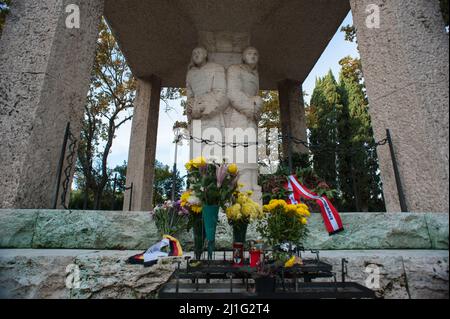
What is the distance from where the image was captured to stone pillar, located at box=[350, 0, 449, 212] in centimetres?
262

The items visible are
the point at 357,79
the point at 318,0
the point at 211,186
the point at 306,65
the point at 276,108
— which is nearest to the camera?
the point at 211,186

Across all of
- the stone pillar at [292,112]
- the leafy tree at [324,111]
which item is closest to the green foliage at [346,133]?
the leafy tree at [324,111]

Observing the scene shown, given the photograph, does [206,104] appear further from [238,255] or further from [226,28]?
[238,255]

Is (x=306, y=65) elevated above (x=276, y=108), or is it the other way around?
(x=276, y=108)

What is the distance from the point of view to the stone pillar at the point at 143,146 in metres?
6.55

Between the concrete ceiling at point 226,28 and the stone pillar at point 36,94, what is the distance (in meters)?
2.55

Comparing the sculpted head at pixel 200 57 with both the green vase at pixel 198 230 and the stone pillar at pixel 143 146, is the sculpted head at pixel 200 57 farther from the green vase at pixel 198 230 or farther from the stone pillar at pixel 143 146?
the green vase at pixel 198 230

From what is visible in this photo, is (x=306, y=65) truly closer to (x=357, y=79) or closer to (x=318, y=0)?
(x=318, y=0)

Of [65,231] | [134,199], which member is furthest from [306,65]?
[65,231]

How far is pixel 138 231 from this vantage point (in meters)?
2.62

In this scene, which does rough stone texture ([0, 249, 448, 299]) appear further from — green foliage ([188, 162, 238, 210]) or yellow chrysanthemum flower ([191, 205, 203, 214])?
green foliage ([188, 162, 238, 210])

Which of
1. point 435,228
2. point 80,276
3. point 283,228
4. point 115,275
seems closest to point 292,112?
point 435,228

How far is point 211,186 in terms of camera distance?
188cm
